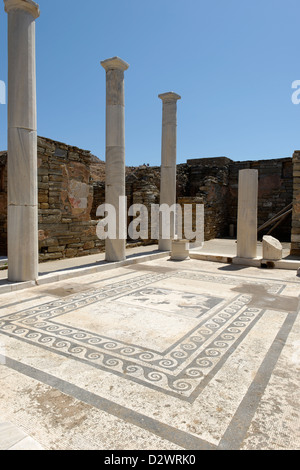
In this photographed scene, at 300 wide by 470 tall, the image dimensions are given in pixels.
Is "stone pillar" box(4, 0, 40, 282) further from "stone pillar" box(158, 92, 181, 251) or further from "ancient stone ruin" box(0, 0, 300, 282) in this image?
"stone pillar" box(158, 92, 181, 251)

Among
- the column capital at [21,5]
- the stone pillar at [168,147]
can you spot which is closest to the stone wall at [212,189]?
the stone pillar at [168,147]

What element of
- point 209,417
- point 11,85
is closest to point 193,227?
point 11,85

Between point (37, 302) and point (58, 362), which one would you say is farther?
point (37, 302)

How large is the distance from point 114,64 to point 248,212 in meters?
5.00

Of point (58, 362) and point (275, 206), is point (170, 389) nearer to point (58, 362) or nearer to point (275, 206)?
point (58, 362)

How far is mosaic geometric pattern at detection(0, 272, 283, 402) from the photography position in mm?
2684

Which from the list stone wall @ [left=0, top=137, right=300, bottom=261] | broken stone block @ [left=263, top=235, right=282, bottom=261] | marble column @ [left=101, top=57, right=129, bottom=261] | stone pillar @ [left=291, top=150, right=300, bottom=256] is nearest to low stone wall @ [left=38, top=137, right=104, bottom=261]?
stone wall @ [left=0, top=137, right=300, bottom=261]

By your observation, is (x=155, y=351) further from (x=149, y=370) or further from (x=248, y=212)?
(x=248, y=212)

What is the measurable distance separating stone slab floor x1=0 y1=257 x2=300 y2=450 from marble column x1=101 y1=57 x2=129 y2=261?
2.73 meters

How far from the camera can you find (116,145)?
7676mm

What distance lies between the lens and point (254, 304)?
186 inches

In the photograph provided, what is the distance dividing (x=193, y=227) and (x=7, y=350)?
10837mm

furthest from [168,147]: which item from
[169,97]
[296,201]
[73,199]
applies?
[296,201]

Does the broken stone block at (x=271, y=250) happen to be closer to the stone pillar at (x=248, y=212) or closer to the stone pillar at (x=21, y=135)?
the stone pillar at (x=248, y=212)
